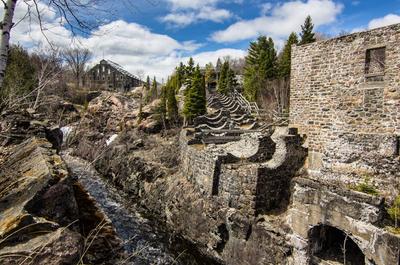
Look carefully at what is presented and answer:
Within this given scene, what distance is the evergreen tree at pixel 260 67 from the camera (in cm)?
3556

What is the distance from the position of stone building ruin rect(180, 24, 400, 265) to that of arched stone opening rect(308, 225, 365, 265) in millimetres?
33

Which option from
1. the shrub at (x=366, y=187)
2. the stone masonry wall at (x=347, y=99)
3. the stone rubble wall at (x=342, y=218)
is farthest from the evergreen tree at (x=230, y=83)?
the shrub at (x=366, y=187)

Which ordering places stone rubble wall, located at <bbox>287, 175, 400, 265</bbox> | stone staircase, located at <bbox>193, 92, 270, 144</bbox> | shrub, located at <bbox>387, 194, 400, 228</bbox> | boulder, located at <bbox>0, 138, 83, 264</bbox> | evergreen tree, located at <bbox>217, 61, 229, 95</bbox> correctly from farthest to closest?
evergreen tree, located at <bbox>217, 61, 229, 95</bbox>, stone staircase, located at <bbox>193, 92, 270, 144</bbox>, shrub, located at <bbox>387, 194, 400, 228</bbox>, stone rubble wall, located at <bbox>287, 175, 400, 265</bbox>, boulder, located at <bbox>0, 138, 83, 264</bbox>

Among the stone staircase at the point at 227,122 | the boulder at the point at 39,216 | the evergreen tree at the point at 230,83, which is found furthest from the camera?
the evergreen tree at the point at 230,83

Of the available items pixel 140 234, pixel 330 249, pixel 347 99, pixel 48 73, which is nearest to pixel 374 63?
pixel 347 99

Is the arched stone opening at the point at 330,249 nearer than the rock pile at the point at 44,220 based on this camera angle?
No

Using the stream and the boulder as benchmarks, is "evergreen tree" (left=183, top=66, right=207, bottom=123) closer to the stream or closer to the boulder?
the stream

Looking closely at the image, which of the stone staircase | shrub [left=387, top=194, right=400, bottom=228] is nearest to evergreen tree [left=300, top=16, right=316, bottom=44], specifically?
the stone staircase

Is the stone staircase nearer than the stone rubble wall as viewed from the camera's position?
No

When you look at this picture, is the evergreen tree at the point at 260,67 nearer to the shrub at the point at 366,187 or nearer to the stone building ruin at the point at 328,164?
the stone building ruin at the point at 328,164

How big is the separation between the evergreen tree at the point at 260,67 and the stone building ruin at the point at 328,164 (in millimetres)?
20604

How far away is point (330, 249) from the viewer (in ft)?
32.9

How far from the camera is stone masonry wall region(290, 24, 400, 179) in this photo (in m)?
10.6

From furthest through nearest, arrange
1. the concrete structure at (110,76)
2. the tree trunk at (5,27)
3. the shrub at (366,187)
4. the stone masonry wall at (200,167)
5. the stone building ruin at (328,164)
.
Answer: the concrete structure at (110,76), the stone masonry wall at (200,167), the shrub at (366,187), the stone building ruin at (328,164), the tree trunk at (5,27)
